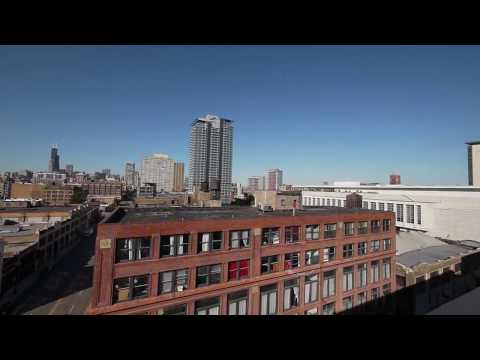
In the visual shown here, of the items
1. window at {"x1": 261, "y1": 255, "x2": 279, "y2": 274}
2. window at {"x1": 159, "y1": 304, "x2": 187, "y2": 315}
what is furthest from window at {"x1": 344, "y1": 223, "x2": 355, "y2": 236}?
window at {"x1": 159, "y1": 304, "x2": 187, "y2": 315}

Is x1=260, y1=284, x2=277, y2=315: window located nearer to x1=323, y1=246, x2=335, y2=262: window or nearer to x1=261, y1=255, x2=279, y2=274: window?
x1=261, y1=255, x2=279, y2=274: window

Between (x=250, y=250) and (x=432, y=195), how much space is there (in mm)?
33357

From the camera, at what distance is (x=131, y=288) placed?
33.8 ft

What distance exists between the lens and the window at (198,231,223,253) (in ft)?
39.5

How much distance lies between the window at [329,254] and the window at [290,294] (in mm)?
2633

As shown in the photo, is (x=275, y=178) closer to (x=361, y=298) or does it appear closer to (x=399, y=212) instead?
(x=399, y=212)

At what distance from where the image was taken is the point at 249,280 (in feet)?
42.1

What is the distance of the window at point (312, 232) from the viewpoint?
15387mm

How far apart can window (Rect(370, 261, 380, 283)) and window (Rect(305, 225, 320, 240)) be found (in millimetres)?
5355

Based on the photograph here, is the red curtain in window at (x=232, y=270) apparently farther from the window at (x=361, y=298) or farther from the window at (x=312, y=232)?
the window at (x=361, y=298)

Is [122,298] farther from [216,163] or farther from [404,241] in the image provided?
[216,163]

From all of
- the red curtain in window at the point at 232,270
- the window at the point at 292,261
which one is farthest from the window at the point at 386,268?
the red curtain in window at the point at 232,270
